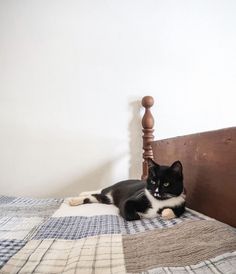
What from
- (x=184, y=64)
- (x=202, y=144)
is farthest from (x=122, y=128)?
(x=202, y=144)

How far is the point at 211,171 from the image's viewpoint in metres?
0.85

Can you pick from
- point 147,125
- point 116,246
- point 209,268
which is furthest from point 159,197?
point 147,125

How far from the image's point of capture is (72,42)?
70.8 inches

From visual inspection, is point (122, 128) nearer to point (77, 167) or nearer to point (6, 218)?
point (77, 167)

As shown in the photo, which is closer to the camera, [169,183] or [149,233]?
[149,233]

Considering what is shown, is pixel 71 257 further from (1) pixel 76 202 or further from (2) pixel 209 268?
(1) pixel 76 202

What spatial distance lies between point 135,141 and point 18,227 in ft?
3.45

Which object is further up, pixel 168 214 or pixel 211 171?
pixel 211 171

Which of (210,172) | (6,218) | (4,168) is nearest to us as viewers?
(210,172)

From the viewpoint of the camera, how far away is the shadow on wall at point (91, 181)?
1785mm

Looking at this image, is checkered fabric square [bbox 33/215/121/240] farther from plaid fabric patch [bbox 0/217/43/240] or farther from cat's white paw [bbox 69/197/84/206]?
cat's white paw [bbox 69/197/84/206]

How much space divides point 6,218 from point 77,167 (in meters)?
0.79

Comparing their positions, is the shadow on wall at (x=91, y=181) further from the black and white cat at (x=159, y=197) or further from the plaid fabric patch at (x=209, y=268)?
the plaid fabric patch at (x=209, y=268)

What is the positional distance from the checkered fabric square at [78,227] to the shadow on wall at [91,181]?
805mm
